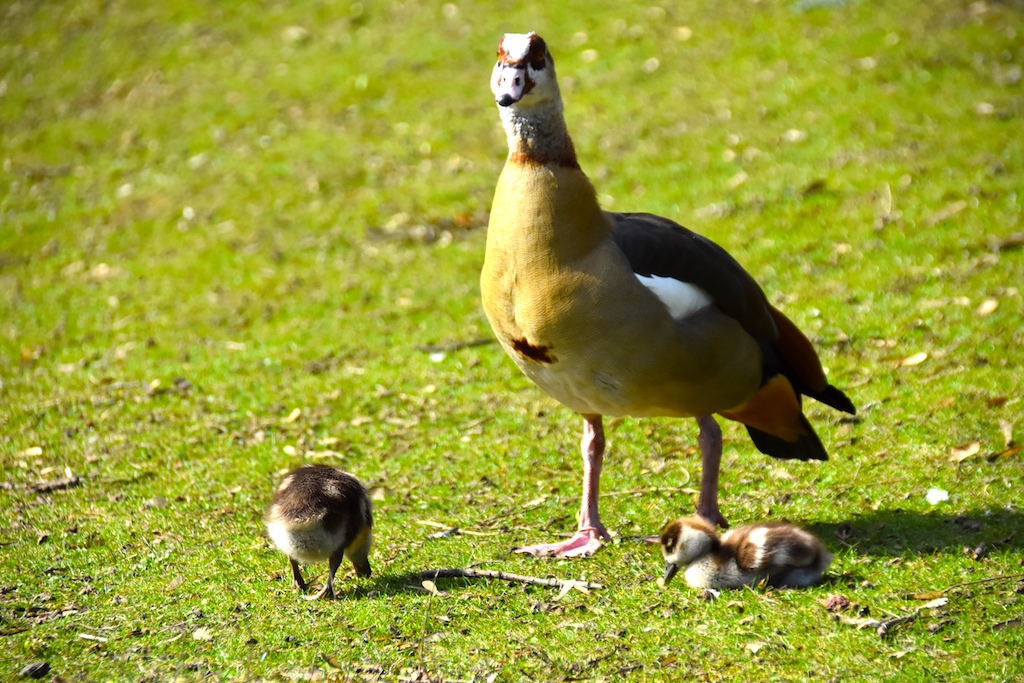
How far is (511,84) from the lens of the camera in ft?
17.1

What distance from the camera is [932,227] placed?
1027 cm

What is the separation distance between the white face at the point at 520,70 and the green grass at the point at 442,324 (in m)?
2.53

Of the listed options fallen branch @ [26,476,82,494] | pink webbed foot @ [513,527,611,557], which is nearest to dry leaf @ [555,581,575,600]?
pink webbed foot @ [513,527,611,557]

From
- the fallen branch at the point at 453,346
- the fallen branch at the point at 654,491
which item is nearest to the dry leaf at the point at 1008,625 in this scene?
the fallen branch at the point at 654,491

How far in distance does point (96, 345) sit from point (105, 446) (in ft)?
8.96

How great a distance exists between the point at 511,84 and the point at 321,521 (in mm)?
2334

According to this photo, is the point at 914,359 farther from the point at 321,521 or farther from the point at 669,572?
the point at 321,521

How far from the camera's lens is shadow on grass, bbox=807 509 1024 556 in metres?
5.68

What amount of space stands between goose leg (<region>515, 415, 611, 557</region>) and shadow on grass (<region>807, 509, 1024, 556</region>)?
1220 mm

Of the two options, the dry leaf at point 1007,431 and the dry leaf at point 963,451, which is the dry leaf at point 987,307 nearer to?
the dry leaf at point 1007,431

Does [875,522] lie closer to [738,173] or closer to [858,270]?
[858,270]

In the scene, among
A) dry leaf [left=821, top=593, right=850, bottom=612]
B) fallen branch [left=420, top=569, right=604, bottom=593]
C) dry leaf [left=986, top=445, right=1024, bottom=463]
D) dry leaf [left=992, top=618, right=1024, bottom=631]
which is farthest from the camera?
dry leaf [left=986, top=445, right=1024, bottom=463]

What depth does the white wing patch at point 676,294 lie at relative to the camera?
549 centimetres

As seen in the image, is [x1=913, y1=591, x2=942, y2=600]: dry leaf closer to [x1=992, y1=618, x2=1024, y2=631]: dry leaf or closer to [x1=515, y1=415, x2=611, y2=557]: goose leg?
[x1=992, y1=618, x2=1024, y2=631]: dry leaf
